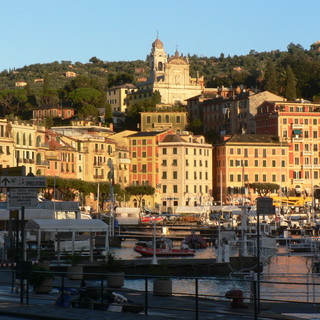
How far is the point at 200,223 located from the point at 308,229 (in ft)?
73.6

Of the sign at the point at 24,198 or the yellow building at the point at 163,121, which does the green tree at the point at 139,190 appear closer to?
the yellow building at the point at 163,121

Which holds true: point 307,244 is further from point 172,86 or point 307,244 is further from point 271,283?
point 172,86

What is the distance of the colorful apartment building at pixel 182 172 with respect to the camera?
481 ft

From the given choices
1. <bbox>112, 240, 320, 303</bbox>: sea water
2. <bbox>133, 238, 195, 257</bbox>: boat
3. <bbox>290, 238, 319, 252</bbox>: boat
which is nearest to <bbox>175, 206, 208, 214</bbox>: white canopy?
<bbox>112, 240, 320, 303</bbox>: sea water

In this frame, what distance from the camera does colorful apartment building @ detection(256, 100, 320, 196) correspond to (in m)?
151

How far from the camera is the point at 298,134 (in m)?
152

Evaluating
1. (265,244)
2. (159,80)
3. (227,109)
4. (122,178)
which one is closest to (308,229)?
(265,244)

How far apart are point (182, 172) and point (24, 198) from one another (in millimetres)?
120322

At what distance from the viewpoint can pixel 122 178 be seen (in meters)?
148

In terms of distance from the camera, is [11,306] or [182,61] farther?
[182,61]

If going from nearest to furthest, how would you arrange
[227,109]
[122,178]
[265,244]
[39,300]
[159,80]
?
[39,300] < [265,244] < [122,178] < [227,109] < [159,80]

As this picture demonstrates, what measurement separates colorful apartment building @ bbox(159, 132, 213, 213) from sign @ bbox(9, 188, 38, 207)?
119m

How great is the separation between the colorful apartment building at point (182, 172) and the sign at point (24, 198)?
119 meters

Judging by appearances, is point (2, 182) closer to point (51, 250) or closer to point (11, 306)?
point (11, 306)
